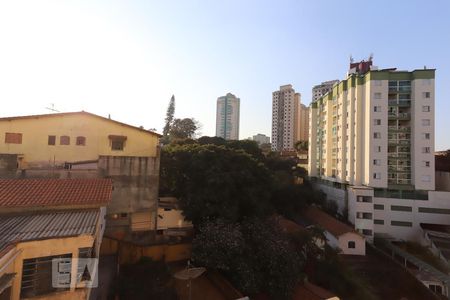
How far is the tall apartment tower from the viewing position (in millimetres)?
79938

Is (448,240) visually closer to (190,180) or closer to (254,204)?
(254,204)

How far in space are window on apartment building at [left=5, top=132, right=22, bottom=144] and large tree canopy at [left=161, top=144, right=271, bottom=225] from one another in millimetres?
9525

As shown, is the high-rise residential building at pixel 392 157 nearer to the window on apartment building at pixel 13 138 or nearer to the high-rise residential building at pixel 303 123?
the window on apartment building at pixel 13 138

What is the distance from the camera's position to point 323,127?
46.6 metres

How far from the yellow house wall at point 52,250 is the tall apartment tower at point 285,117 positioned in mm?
74956

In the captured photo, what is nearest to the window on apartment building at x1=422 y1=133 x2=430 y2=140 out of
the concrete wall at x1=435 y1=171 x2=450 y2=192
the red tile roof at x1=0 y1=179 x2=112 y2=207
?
the concrete wall at x1=435 y1=171 x2=450 y2=192

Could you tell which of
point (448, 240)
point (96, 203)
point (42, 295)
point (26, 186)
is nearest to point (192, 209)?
point (96, 203)

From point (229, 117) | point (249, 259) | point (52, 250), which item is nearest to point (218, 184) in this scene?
point (249, 259)

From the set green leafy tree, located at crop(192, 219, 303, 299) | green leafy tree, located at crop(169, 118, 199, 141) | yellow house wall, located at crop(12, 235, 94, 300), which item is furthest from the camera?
green leafy tree, located at crop(169, 118, 199, 141)

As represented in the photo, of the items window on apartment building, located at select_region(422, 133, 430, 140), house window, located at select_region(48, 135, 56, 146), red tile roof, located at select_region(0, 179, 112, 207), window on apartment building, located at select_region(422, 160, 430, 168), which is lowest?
red tile roof, located at select_region(0, 179, 112, 207)

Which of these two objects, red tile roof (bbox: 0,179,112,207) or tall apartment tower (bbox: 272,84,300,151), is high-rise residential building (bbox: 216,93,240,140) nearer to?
tall apartment tower (bbox: 272,84,300,151)

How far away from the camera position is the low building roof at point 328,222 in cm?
2532

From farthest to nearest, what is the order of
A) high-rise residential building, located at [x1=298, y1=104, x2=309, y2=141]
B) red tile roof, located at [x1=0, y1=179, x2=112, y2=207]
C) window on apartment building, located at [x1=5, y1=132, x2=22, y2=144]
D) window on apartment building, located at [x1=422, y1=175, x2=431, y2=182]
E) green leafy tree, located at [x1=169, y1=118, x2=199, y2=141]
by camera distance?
high-rise residential building, located at [x1=298, y1=104, x2=309, y2=141] < green leafy tree, located at [x1=169, y1=118, x2=199, y2=141] < window on apartment building, located at [x1=422, y1=175, x2=431, y2=182] < window on apartment building, located at [x1=5, y1=132, x2=22, y2=144] < red tile roof, located at [x1=0, y1=179, x2=112, y2=207]

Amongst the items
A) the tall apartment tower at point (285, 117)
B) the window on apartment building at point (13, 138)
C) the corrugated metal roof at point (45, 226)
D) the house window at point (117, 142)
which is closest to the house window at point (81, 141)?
the house window at point (117, 142)
